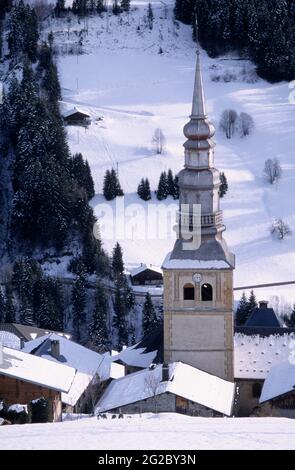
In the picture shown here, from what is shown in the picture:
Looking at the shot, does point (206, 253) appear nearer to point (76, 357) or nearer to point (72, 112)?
point (76, 357)

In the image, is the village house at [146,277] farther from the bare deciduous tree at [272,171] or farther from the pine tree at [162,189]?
the bare deciduous tree at [272,171]

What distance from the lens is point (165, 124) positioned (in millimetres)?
93688

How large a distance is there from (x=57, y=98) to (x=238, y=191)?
1369 cm

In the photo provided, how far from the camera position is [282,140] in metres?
93.8

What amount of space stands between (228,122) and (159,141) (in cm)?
619

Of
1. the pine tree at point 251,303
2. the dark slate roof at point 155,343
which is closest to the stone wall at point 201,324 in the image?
the dark slate roof at point 155,343

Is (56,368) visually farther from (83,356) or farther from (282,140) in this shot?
(282,140)

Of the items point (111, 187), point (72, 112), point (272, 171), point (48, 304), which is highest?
point (72, 112)

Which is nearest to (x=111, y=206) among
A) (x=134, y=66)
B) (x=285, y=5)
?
(x=134, y=66)

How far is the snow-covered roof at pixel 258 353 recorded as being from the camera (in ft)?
166

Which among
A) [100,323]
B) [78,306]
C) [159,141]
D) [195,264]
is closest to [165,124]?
[159,141]

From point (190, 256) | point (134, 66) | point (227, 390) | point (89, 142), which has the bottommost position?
point (227, 390)

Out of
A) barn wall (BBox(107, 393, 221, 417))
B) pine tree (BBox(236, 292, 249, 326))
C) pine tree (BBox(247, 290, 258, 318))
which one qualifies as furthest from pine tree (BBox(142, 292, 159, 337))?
barn wall (BBox(107, 393, 221, 417))

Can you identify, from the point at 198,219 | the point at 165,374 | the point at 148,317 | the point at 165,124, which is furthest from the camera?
the point at 165,124
